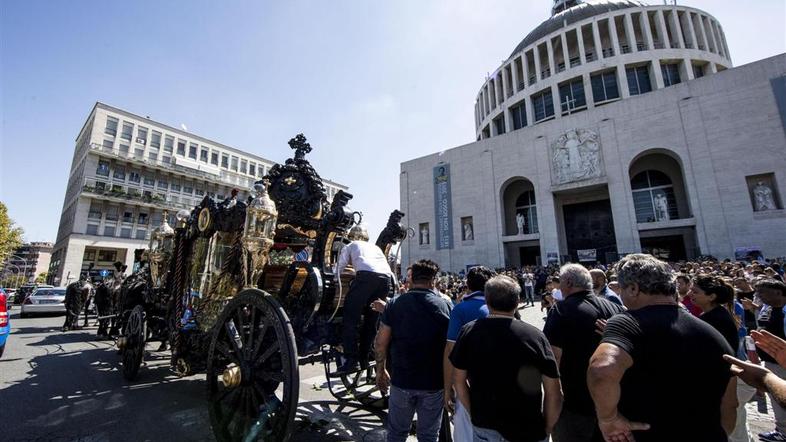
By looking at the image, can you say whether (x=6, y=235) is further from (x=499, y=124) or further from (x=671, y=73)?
(x=671, y=73)

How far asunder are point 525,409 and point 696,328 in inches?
Result: 39.3

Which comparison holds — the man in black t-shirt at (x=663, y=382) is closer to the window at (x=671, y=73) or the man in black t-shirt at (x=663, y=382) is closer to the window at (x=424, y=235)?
the window at (x=424, y=235)

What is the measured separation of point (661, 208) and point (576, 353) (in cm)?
3068

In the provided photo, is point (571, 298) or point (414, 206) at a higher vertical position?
point (414, 206)

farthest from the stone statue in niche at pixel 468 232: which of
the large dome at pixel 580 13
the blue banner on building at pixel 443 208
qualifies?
the large dome at pixel 580 13

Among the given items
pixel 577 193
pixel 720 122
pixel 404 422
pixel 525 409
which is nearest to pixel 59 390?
pixel 404 422

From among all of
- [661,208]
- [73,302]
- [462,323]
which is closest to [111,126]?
[73,302]

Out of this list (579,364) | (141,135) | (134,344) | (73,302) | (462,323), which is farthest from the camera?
(141,135)

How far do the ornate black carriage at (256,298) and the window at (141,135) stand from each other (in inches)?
1550

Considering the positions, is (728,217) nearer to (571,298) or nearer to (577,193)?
(577,193)

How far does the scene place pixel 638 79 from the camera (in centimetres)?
3178

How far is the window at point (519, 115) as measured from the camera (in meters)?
37.1

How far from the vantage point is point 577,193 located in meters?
29.0

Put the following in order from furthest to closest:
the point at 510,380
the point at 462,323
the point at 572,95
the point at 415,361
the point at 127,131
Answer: the point at 127,131, the point at 572,95, the point at 462,323, the point at 415,361, the point at 510,380
